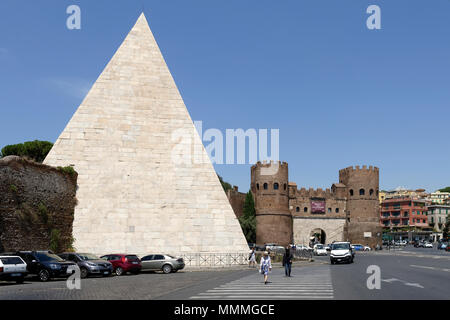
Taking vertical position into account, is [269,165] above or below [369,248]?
above

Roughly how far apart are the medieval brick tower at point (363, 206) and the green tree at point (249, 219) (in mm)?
16752

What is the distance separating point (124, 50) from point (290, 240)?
51.8 metres

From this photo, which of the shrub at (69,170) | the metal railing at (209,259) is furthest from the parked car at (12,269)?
the metal railing at (209,259)

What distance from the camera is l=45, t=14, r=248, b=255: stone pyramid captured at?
29.4m

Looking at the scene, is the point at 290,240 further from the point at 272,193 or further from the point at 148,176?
the point at 148,176

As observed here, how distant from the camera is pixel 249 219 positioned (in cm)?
7531

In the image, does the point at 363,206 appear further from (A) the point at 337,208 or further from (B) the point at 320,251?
(B) the point at 320,251

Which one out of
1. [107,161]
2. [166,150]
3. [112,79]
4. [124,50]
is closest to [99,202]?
[107,161]

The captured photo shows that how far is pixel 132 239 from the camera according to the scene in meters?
29.2

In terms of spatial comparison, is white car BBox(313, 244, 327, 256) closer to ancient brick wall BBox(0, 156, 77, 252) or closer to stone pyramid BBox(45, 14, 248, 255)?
stone pyramid BBox(45, 14, 248, 255)

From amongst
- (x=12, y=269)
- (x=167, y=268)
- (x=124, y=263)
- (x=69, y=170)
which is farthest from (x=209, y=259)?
(x=12, y=269)

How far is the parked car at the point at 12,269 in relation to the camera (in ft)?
60.7

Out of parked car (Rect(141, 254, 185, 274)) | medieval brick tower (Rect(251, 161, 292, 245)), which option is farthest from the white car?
parked car (Rect(141, 254, 185, 274))
